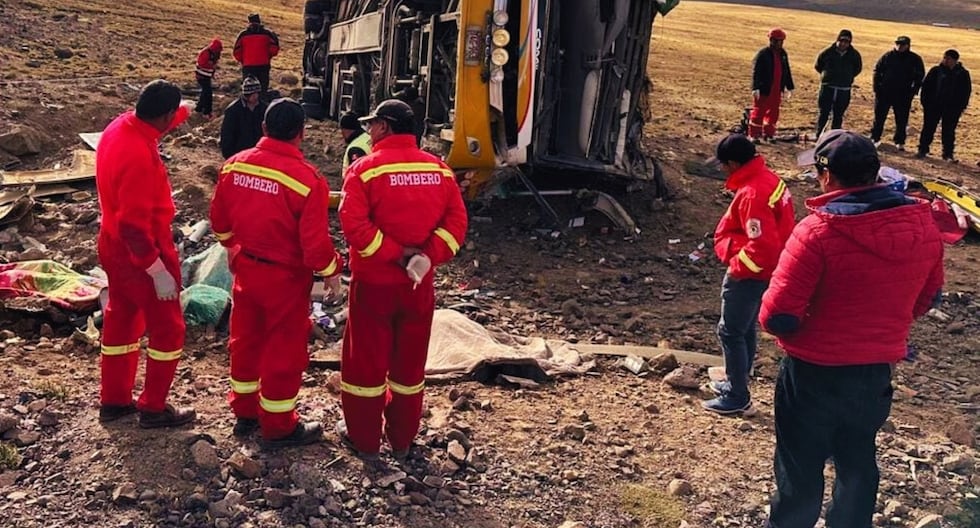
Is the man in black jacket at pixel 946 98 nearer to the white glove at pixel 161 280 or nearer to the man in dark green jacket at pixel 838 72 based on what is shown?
the man in dark green jacket at pixel 838 72

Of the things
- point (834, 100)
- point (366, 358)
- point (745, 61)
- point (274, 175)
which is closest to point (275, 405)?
point (366, 358)

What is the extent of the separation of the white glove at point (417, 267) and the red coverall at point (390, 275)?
0.18 ft

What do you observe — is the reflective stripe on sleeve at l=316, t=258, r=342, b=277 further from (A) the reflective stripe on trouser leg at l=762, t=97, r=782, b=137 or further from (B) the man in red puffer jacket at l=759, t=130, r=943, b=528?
(A) the reflective stripe on trouser leg at l=762, t=97, r=782, b=137

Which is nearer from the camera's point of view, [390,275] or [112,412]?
[390,275]

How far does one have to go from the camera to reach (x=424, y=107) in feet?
26.0

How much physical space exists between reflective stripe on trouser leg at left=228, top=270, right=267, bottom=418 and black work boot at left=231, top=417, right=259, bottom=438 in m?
0.02

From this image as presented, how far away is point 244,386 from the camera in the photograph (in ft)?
13.8

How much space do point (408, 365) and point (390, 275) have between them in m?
0.45

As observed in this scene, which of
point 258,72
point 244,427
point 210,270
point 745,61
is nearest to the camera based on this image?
point 244,427

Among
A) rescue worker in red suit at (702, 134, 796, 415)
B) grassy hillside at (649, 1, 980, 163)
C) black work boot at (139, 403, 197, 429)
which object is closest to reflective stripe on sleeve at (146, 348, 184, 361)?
black work boot at (139, 403, 197, 429)

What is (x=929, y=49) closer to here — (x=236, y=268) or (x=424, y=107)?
(x=424, y=107)

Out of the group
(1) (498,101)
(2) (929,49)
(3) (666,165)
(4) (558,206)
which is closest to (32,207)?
(1) (498,101)

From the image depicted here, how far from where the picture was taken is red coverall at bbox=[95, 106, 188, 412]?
153 inches

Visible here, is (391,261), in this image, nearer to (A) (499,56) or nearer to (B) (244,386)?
(B) (244,386)
